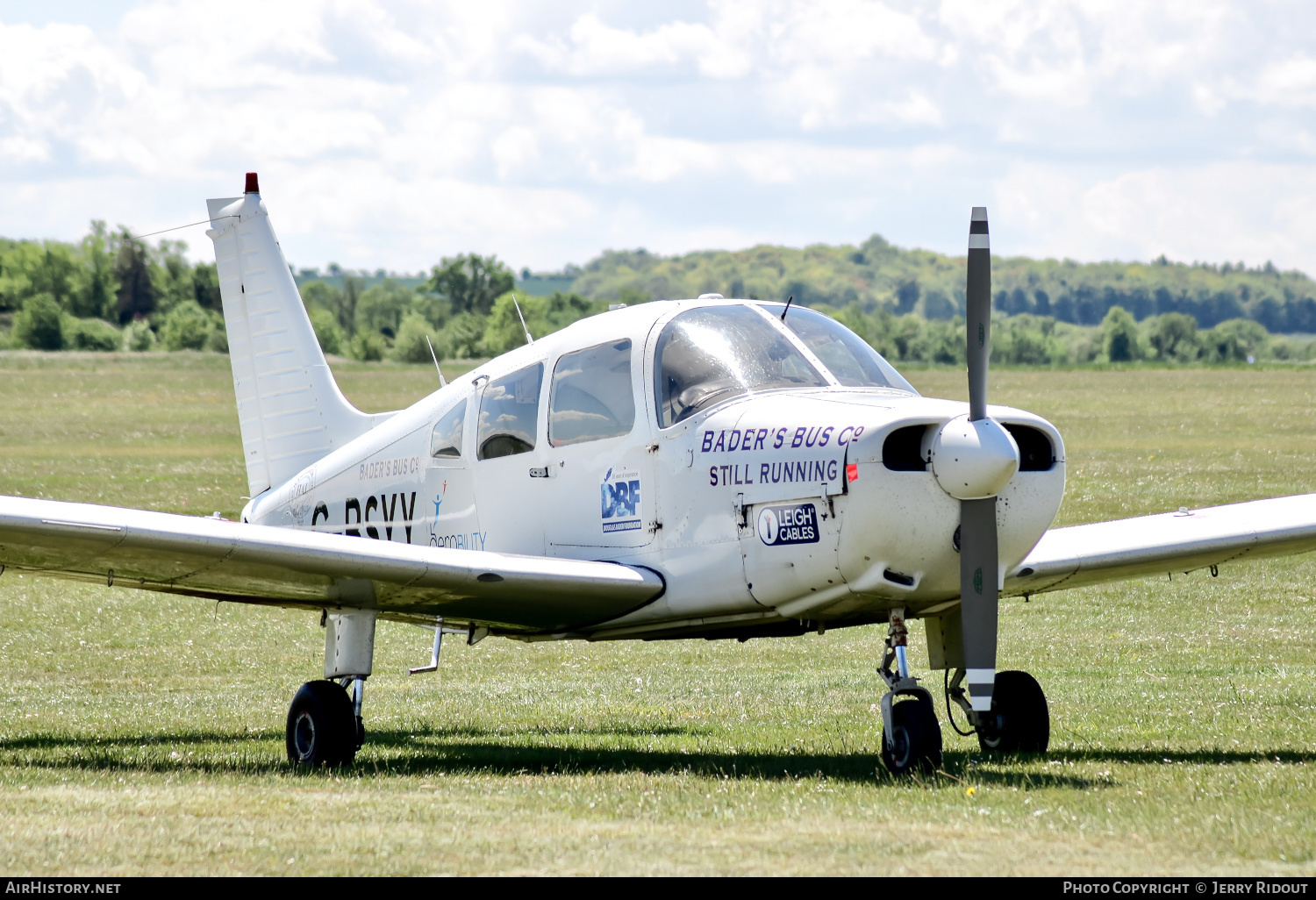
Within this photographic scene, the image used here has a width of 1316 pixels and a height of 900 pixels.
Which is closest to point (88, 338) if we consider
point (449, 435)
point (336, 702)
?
point (449, 435)

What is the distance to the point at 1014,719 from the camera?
10.4 meters

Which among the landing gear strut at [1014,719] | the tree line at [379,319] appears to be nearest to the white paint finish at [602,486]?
the landing gear strut at [1014,719]

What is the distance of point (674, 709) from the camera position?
45.4ft

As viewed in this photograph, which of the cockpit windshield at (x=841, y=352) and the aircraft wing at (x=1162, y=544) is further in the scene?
the aircraft wing at (x=1162, y=544)

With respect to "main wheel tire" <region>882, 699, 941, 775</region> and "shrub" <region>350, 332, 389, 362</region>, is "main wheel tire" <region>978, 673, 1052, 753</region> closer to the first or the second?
"main wheel tire" <region>882, 699, 941, 775</region>

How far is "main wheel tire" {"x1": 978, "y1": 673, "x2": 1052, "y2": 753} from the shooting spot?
10.3m

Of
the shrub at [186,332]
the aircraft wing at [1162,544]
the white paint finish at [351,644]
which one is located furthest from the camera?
the shrub at [186,332]

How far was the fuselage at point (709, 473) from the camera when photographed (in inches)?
348

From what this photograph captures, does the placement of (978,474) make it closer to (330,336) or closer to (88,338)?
(88,338)

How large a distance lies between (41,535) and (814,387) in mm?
4699

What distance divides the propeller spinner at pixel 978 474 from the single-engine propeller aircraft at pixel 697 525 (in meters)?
0.01

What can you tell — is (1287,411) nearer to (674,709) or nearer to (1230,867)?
(674,709)

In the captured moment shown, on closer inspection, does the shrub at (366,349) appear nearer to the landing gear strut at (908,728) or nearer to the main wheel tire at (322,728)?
the main wheel tire at (322,728)

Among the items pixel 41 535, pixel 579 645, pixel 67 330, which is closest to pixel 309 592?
pixel 41 535
